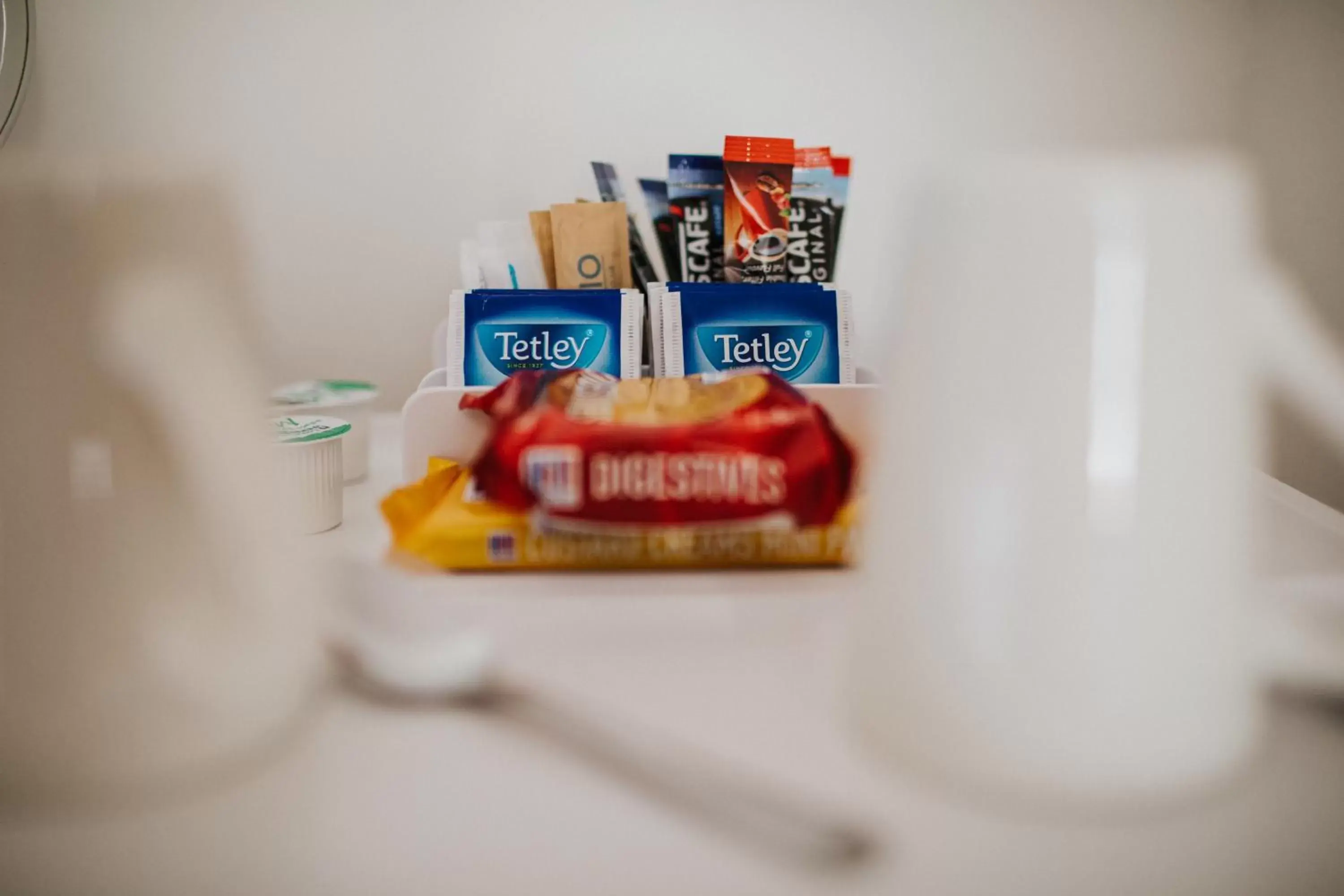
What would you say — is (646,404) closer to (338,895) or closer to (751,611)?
(751,611)

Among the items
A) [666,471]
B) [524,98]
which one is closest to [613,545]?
[666,471]

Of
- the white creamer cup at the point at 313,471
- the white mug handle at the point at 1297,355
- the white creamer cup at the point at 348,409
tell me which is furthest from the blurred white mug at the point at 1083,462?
the white creamer cup at the point at 348,409

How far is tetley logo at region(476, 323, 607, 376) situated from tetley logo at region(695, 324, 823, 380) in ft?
0.31

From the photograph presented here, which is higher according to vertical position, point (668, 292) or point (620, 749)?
point (668, 292)

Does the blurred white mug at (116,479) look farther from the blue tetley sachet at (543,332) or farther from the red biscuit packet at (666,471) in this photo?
the blue tetley sachet at (543,332)

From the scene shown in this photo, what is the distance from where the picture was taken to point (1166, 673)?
219 mm

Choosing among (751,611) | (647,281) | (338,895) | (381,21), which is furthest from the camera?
(381,21)

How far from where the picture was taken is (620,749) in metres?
0.26

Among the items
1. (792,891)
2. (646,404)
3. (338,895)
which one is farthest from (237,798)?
(646,404)

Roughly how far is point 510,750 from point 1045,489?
6.6 inches

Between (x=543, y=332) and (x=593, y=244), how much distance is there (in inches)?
5.7

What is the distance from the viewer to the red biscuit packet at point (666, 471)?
385 mm

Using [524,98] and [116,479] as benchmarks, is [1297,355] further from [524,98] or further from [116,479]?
[524,98]

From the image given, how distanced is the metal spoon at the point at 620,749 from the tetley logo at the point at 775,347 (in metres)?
0.36
